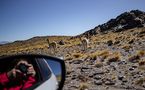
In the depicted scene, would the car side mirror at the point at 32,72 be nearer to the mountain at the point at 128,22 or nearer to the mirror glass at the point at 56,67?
the mirror glass at the point at 56,67

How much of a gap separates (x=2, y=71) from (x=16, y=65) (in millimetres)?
178

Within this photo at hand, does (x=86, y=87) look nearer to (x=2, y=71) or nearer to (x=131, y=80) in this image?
(x=131, y=80)

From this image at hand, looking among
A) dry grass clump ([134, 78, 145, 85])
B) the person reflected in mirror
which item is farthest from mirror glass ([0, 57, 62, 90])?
dry grass clump ([134, 78, 145, 85])

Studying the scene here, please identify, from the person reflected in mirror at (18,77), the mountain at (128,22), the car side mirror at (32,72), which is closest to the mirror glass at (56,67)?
the car side mirror at (32,72)

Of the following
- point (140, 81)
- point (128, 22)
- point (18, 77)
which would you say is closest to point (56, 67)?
point (18, 77)

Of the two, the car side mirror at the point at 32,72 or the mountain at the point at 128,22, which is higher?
the mountain at the point at 128,22

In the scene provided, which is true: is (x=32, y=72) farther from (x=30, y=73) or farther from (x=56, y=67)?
(x=56, y=67)

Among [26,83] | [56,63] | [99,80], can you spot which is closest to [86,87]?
[99,80]

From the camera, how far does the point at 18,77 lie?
3.44 meters

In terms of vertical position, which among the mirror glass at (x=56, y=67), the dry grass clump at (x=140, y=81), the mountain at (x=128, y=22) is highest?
the mountain at (x=128, y=22)

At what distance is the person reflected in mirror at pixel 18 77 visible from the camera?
3.32 meters

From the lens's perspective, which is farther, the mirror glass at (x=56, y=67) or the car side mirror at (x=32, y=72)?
the mirror glass at (x=56, y=67)

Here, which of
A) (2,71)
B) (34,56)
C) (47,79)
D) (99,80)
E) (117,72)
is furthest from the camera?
(117,72)

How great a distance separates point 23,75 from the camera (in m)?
3.53
